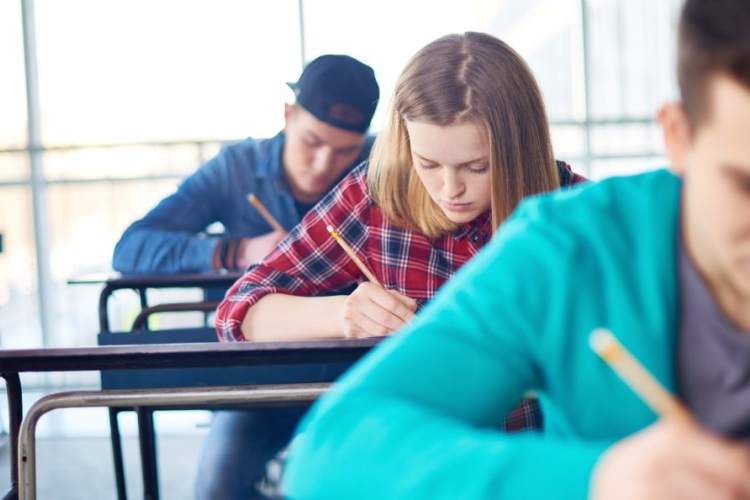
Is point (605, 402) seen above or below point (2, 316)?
above

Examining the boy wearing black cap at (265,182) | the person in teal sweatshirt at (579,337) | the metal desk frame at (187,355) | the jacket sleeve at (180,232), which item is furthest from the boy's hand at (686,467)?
the jacket sleeve at (180,232)

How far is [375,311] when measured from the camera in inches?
57.7

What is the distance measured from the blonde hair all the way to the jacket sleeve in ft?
3.70

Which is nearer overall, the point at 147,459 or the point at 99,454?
the point at 147,459

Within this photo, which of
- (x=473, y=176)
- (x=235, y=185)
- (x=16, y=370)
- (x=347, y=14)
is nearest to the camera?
(x=16, y=370)

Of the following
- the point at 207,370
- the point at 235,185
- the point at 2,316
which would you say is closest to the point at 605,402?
the point at 207,370

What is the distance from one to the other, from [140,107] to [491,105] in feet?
11.1

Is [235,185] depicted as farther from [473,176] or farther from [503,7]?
[503,7]

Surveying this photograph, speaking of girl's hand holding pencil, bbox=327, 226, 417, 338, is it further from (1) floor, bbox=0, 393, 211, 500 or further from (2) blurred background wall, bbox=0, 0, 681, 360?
(2) blurred background wall, bbox=0, 0, 681, 360

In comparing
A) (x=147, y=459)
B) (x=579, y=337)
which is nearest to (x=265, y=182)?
(x=147, y=459)

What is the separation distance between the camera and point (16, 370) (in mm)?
1341

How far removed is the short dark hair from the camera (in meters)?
0.63

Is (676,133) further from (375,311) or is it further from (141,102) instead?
(141,102)

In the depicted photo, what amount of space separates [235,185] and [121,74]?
6.85ft
